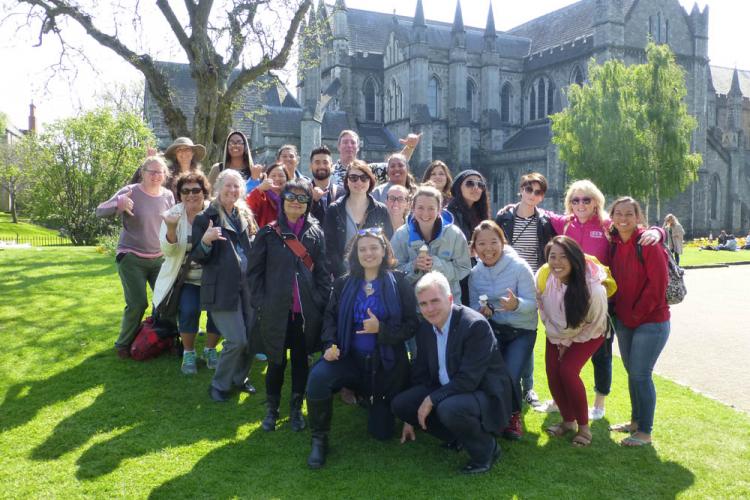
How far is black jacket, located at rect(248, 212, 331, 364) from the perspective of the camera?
5078 millimetres

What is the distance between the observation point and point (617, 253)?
5215 millimetres

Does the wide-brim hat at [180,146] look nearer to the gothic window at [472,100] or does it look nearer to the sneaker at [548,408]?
the sneaker at [548,408]

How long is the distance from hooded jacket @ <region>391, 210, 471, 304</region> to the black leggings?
1.07 m

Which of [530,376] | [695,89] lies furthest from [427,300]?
[695,89]

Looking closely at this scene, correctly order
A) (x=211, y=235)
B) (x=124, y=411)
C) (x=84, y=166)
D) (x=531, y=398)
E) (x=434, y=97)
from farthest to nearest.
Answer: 1. (x=434, y=97)
2. (x=84, y=166)
3. (x=531, y=398)
4. (x=124, y=411)
5. (x=211, y=235)

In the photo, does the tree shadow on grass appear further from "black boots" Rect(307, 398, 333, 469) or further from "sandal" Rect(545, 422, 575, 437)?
"sandal" Rect(545, 422, 575, 437)

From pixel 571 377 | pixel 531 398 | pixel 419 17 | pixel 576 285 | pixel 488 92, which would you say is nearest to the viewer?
pixel 576 285

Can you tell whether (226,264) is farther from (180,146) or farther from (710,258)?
(710,258)

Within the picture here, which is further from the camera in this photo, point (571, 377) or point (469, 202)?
point (469, 202)

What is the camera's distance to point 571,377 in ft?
16.4

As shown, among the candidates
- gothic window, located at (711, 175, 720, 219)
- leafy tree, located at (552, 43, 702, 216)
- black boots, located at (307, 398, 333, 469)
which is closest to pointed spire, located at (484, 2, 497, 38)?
leafy tree, located at (552, 43, 702, 216)

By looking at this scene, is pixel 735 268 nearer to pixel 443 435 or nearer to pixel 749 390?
pixel 749 390

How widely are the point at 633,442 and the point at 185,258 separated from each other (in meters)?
4.67

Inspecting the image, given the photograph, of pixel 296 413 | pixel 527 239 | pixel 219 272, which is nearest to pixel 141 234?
pixel 219 272
